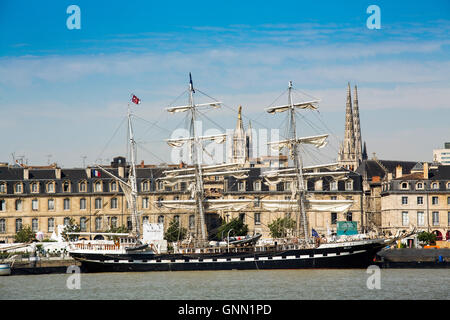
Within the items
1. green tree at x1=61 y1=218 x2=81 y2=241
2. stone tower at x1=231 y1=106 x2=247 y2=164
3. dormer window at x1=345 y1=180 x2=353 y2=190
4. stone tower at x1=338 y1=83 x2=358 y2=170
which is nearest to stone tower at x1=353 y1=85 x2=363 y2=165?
stone tower at x1=338 y1=83 x2=358 y2=170

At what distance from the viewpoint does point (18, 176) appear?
344 feet

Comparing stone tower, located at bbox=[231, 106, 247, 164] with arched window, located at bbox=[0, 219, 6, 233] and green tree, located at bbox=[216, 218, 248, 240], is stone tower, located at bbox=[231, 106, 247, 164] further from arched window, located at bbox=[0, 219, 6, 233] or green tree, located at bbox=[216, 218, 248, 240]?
arched window, located at bbox=[0, 219, 6, 233]

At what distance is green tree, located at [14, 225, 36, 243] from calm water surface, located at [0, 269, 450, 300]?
88.9 feet

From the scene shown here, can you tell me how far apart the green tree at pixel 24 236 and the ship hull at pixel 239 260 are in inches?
873

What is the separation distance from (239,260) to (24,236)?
97.0 ft

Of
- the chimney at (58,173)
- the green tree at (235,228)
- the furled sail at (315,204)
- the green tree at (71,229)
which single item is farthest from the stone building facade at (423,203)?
the chimney at (58,173)

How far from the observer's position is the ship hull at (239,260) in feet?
253

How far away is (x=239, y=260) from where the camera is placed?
7800 centimetres

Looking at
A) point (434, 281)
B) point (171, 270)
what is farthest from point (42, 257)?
point (434, 281)

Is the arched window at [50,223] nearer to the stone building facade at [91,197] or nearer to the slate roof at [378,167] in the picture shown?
the stone building facade at [91,197]

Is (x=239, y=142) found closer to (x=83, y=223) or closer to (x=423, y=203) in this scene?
(x=83, y=223)

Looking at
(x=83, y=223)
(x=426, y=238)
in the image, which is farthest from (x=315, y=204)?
(x=83, y=223)
